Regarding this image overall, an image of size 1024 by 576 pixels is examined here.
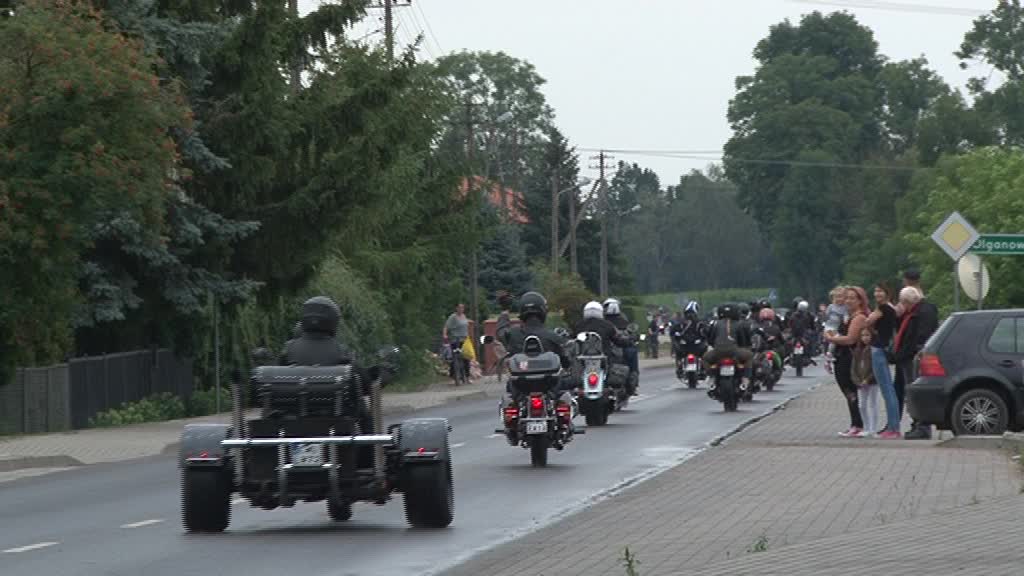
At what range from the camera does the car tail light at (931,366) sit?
2462 cm

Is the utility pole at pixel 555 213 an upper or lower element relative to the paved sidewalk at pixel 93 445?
upper

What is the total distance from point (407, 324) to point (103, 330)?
13.0 metres

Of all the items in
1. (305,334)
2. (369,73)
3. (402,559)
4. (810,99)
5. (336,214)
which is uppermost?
(810,99)

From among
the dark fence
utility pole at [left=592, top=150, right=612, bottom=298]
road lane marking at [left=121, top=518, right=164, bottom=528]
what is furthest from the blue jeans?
utility pole at [left=592, top=150, right=612, bottom=298]

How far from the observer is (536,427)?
2191 cm

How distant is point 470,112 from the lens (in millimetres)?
64938

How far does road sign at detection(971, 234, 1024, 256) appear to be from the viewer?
26688 mm

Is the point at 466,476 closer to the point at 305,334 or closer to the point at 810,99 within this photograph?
the point at 305,334

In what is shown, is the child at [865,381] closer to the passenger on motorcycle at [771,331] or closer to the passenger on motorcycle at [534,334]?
the passenger on motorcycle at [534,334]

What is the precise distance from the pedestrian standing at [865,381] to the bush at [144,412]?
13.4m

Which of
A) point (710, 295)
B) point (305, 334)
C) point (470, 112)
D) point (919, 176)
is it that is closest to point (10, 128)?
point (305, 334)

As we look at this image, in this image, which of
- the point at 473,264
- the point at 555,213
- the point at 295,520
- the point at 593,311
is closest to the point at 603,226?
the point at 555,213

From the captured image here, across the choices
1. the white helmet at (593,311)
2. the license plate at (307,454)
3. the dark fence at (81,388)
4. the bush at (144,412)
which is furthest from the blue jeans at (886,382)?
the bush at (144,412)

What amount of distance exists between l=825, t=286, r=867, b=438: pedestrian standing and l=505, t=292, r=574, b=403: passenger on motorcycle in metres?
4.23
